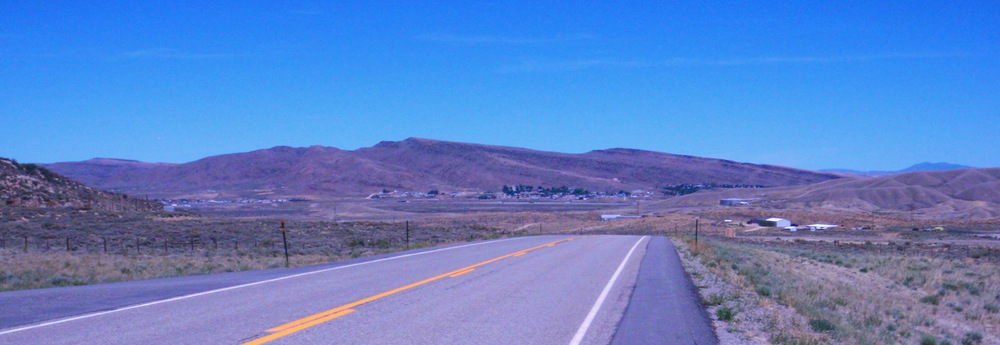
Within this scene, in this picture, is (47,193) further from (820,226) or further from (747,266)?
(820,226)

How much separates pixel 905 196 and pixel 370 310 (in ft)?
381

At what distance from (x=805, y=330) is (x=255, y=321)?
7.28 m

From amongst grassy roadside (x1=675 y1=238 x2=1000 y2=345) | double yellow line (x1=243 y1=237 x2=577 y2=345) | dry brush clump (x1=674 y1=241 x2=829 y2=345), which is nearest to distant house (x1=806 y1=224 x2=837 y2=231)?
grassy roadside (x1=675 y1=238 x2=1000 y2=345)

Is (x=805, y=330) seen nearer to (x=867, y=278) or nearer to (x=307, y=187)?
(x=867, y=278)

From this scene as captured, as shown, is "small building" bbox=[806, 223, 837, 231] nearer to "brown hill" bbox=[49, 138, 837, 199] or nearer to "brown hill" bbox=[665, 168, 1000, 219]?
"brown hill" bbox=[665, 168, 1000, 219]

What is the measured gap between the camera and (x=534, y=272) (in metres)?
16.3

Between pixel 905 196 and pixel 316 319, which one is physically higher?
pixel 905 196

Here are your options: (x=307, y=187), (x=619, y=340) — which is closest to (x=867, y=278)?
(x=619, y=340)

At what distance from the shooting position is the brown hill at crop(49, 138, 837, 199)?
149m

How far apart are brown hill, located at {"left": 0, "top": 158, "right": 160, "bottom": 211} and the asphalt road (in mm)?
44403

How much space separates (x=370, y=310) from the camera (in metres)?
10.1

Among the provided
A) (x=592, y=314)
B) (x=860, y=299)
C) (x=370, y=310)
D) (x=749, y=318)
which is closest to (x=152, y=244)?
(x=370, y=310)

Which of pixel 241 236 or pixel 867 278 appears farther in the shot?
pixel 241 236

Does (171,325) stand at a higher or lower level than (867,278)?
higher
